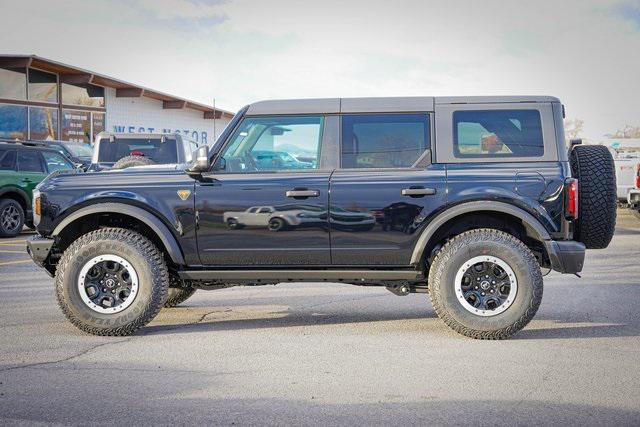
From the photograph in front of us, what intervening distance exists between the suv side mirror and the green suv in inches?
405

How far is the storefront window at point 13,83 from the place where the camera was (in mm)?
29859

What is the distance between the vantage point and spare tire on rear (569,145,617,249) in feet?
23.3

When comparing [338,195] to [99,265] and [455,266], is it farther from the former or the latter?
[99,265]

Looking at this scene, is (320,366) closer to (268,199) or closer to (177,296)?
(268,199)

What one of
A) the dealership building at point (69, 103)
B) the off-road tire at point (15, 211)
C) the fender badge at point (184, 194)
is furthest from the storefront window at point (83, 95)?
the fender badge at point (184, 194)

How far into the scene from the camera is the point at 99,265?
7211 millimetres

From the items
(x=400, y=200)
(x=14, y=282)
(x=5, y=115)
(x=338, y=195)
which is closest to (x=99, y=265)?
(x=338, y=195)

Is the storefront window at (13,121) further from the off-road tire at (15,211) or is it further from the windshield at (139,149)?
the windshield at (139,149)

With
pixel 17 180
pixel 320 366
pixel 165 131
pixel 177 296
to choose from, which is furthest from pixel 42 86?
pixel 320 366

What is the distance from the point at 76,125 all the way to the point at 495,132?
28.9 meters

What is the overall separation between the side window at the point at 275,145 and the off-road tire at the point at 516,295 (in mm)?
1350

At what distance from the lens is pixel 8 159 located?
1673cm

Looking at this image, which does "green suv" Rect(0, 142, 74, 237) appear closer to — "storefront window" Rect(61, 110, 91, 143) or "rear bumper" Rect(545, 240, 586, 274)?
"rear bumper" Rect(545, 240, 586, 274)

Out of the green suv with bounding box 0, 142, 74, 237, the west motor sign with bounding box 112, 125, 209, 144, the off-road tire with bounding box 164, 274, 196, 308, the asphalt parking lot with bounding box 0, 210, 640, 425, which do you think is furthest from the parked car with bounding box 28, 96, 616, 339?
the west motor sign with bounding box 112, 125, 209, 144
